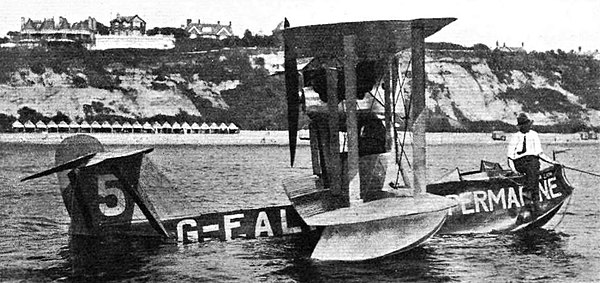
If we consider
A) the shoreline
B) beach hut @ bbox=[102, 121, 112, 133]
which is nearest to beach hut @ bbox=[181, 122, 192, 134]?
the shoreline

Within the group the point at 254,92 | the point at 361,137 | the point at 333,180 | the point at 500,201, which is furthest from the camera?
the point at 254,92

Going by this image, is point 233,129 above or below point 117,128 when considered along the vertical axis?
below

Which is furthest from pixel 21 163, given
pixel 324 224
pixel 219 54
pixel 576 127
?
pixel 576 127

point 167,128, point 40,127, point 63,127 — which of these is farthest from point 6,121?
point 167,128

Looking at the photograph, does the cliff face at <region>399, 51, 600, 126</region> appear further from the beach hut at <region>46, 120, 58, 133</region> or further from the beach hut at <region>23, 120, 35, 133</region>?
the beach hut at <region>23, 120, 35, 133</region>

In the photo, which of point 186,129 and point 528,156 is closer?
point 528,156

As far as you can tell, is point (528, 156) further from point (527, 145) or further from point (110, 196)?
point (110, 196)

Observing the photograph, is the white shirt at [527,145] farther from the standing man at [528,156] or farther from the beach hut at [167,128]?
the beach hut at [167,128]
